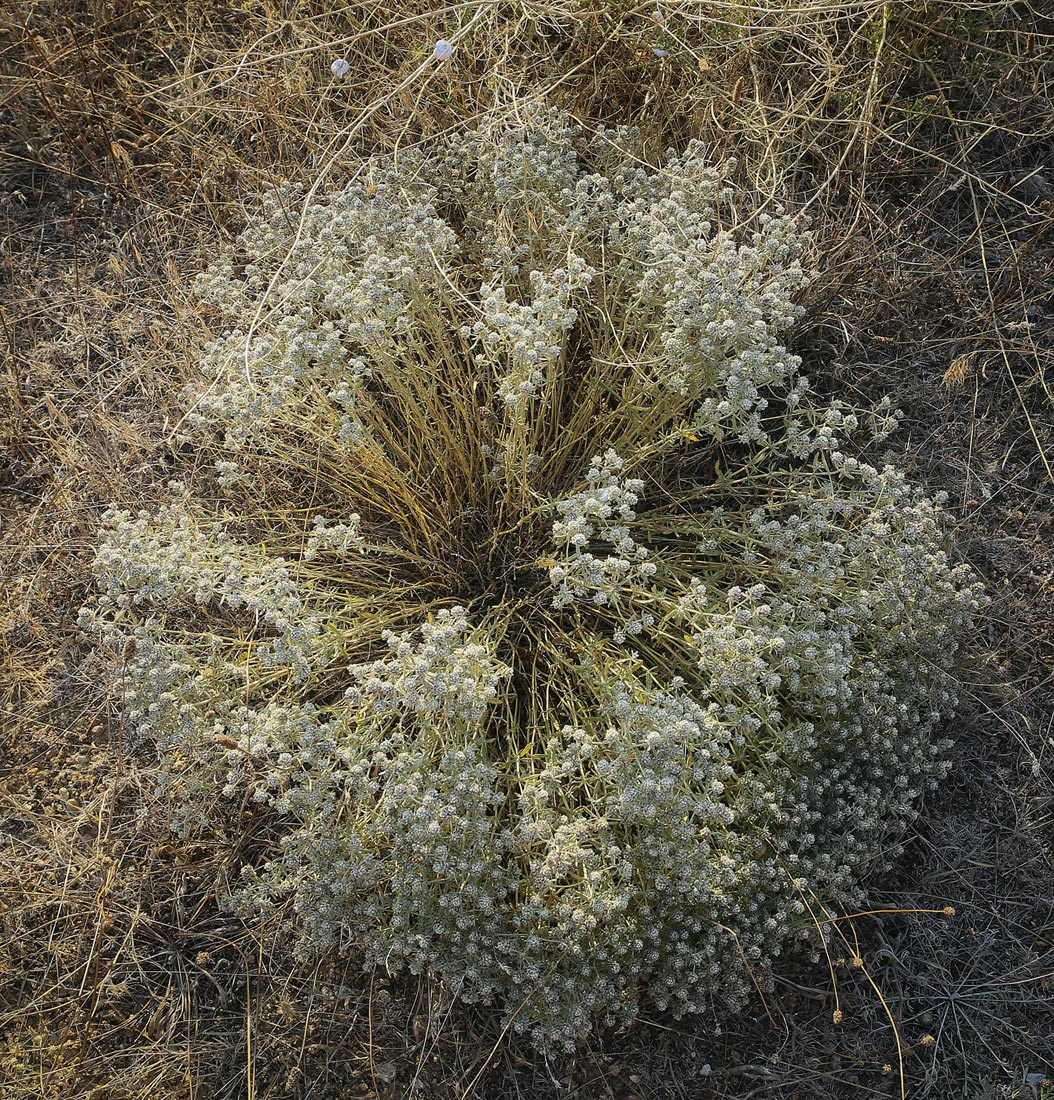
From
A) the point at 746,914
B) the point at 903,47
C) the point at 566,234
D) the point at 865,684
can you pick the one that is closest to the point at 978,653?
the point at 865,684

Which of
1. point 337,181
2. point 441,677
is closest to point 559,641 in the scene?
point 441,677

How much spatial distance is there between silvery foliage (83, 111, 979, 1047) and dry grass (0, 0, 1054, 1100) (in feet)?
0.88

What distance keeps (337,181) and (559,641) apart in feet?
7.71

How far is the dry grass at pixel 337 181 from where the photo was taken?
9.12 feet

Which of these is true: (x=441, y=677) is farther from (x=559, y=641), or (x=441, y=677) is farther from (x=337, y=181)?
(x=337, y=181)

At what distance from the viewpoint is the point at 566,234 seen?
3166mm

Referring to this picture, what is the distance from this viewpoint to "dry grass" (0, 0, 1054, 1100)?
9.12 feet

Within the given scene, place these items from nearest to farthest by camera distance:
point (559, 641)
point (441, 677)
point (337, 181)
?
point (441, 677), point (559, 641), point (337, 181)

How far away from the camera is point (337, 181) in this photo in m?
4.00

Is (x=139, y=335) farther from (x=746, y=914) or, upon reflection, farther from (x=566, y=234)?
(x=746, y=914)

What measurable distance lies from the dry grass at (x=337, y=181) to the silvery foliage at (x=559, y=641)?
27cm

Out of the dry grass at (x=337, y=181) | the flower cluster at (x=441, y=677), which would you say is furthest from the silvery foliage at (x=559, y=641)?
the dry grass at (x=337, y=181)

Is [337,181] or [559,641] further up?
[337,181]

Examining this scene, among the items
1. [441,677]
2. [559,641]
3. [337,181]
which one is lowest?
[559,641]
